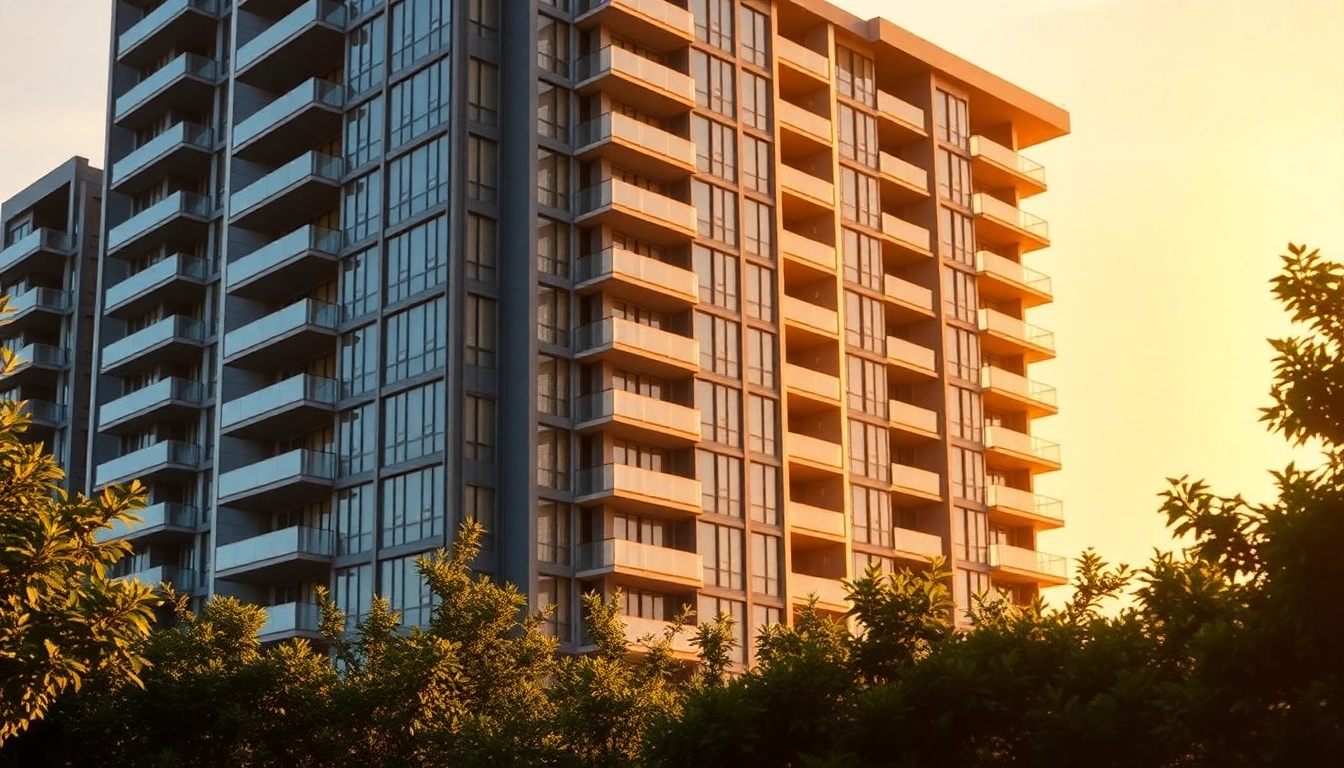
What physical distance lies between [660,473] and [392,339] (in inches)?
445

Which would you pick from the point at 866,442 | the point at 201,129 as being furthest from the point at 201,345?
the point at 866,442

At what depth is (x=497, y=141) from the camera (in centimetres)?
7000

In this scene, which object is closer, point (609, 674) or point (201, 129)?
point (609, 674)

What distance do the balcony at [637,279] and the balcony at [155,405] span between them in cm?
2041

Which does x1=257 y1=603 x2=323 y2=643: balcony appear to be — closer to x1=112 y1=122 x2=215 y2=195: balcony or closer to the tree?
x1=112 y1=122 x2=215 y2=195: balcony

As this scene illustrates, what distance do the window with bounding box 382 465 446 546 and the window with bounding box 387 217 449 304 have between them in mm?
6999

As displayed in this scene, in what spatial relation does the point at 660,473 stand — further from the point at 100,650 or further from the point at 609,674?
the point at 100,650

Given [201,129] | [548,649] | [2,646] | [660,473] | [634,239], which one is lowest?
[2,646]

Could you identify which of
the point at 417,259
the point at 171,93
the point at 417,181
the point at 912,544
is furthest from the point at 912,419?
the point at 171,93

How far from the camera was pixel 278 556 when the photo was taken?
69.9m

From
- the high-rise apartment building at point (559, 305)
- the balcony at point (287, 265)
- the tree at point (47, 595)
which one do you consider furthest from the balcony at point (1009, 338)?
the tree at point (47, 595)

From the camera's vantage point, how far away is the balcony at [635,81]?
230ft

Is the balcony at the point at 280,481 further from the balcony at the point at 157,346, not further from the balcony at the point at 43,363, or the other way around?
the balcony at the point at 43,363

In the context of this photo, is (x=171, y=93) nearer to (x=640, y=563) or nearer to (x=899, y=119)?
(x=899, y=119)
